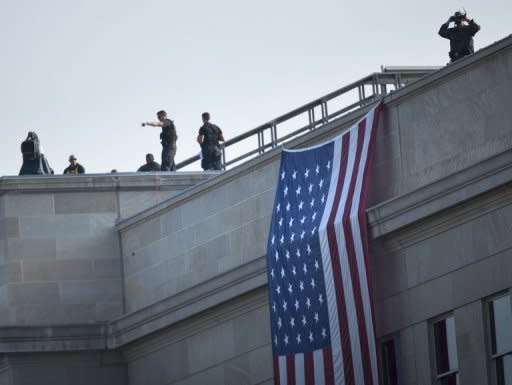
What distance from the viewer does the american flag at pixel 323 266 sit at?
4706 centimetres

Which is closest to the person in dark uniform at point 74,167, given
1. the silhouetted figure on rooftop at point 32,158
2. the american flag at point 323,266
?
the silhouetted figure on rooftop at point 32,158

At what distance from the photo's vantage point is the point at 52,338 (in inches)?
2188

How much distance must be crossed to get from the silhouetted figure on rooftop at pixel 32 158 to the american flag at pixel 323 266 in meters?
9.52

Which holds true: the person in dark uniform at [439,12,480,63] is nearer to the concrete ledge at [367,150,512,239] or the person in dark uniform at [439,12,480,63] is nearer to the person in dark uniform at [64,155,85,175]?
the concrete ledge at [367,150,512,239]

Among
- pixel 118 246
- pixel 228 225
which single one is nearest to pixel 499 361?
pixel 228 225

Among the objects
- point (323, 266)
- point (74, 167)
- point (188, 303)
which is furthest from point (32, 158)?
point (323, 266)

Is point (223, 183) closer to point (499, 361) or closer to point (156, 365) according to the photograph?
point (156, 365)

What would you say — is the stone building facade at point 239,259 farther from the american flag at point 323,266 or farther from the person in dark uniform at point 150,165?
the person in dark uniform at point 150,165

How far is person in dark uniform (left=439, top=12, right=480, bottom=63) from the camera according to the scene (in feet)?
160

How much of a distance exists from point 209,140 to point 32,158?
5021mm

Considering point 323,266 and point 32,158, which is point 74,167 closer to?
point 32,158

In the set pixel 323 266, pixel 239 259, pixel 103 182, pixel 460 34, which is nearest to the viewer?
pixel 323 266

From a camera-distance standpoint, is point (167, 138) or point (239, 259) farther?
point (167, 138)

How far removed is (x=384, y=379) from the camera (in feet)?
155
